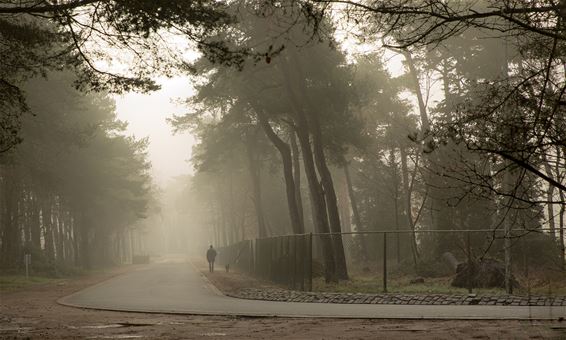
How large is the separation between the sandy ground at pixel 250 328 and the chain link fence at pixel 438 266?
14.5 feet

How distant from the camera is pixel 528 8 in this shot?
758cm

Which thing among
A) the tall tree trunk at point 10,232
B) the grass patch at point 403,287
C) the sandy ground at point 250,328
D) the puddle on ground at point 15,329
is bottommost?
the grass patch at point 403,287

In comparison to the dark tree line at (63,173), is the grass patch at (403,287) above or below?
below

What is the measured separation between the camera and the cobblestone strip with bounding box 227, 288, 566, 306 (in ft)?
47.6

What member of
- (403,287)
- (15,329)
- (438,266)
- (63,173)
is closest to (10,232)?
(63,173)

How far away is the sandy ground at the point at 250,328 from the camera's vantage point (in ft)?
31.8

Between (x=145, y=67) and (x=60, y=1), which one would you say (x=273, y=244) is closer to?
(x=145, y=67)

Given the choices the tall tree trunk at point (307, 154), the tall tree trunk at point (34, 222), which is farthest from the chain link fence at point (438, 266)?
the tall tree trunk at point (34, 222)

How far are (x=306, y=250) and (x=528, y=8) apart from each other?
13.6 metres

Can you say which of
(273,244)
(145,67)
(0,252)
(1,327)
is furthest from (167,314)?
(0,252)

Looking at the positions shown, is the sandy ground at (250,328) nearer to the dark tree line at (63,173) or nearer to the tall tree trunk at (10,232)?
the dark tree line at (63,173)

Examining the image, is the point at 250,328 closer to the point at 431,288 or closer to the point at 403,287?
the point at 431,288

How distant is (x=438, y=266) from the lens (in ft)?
84.5

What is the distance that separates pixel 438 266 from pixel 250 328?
16.1m
